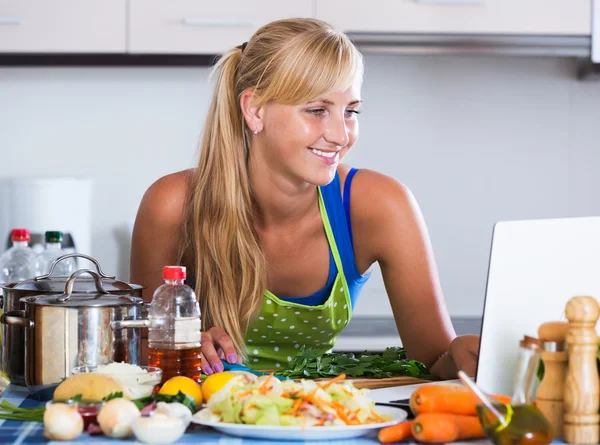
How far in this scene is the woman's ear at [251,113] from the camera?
5.85 ft

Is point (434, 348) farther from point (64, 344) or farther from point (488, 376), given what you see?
point (64, 344)

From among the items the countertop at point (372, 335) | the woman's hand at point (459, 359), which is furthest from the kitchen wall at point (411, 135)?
the woman's hand at point (459, 359)

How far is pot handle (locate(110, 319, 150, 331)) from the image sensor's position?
1169 mm

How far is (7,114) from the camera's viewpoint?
3074mm

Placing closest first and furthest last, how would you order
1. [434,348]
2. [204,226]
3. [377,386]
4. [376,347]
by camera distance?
[377,386]
[434,348]
[204,226]
[376,347]

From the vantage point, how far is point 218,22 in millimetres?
2742

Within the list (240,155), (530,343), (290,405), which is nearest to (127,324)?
(290,405)

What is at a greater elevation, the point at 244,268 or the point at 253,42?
the point at 253,42

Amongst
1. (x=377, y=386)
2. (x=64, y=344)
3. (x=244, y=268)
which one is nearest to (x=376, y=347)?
(x=244, y=268)

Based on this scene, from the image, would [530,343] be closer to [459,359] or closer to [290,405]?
[290,405]

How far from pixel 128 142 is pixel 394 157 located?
94 cm

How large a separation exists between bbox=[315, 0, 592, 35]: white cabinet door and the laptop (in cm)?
170

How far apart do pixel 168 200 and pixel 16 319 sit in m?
0.70

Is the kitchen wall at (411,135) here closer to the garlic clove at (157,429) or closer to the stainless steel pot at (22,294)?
the stainless steel pot at (22,294)
